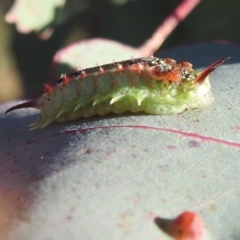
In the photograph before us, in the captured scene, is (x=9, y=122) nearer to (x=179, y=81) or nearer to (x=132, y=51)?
(x=179, y=81)

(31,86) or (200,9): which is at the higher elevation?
(200,9)

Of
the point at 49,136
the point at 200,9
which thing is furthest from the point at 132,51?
the point at 49,136

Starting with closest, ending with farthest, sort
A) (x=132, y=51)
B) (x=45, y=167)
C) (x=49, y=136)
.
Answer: (x=45, y=167) → (x=49, y=136) → (x=132, y=51)

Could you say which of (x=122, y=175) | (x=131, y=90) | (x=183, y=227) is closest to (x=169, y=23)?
(x=131, y=90)

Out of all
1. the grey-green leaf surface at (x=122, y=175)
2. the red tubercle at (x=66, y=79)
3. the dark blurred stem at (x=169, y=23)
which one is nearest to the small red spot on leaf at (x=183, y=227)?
the grey-green leaf surface at (x=122, y=175)

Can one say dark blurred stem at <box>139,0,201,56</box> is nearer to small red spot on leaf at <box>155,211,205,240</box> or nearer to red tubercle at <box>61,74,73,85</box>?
red tubercle at <box>61,74,73,85</box>

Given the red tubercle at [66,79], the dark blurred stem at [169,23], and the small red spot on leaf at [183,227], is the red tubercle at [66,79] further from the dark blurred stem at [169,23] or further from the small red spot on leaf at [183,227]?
the dark blurred stem at [169,23]
